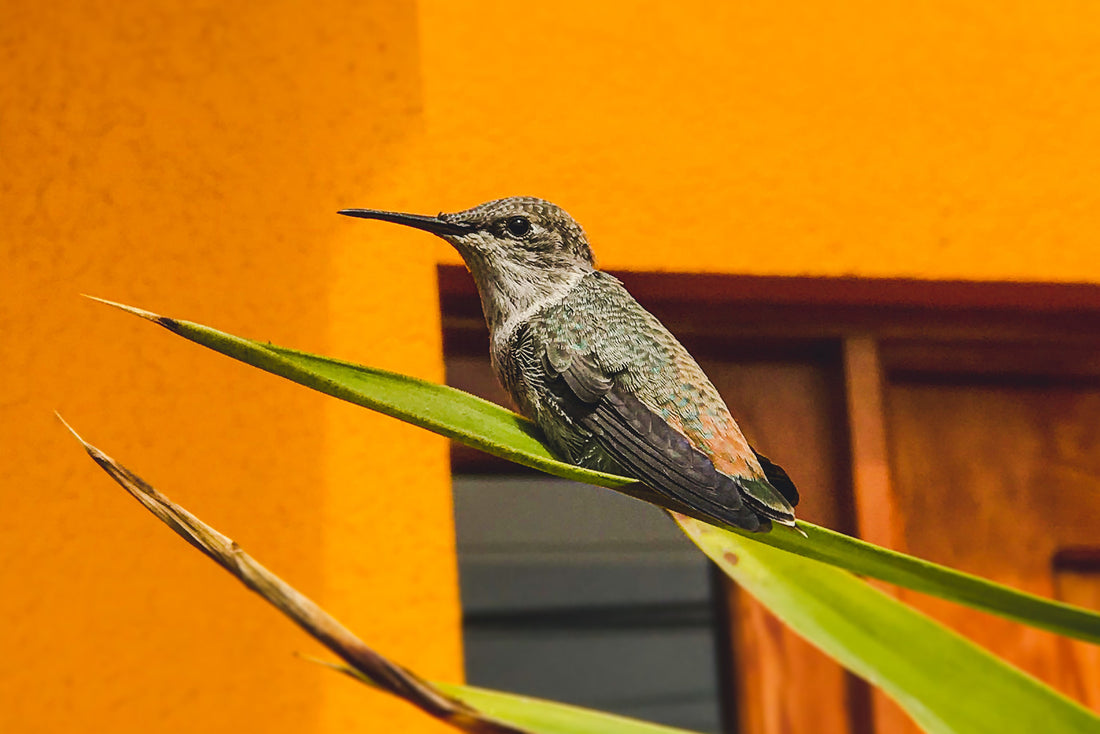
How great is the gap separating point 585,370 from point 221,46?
0.50 metres

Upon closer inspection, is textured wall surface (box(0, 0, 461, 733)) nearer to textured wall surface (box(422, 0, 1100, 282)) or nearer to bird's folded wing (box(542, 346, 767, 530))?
textured wall surface (box(422, 0, 1100, 282))

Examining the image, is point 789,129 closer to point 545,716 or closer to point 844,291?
point 844,291

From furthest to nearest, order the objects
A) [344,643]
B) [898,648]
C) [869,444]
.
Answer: [869,444], [898,648], [344,643]

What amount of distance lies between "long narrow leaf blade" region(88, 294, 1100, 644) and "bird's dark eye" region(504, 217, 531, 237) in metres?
0.19

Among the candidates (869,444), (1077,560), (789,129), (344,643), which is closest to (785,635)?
(869,444)

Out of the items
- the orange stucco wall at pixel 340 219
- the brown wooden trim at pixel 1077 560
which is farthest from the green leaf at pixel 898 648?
the brown wooden trim at pixel 1077 560

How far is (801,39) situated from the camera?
95 cm

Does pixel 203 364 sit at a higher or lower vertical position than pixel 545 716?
higher

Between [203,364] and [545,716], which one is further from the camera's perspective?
[203,364]

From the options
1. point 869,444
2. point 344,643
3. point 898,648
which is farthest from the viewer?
point 869,444

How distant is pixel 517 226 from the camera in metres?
0.62

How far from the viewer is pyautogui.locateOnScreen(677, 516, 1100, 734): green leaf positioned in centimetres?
41

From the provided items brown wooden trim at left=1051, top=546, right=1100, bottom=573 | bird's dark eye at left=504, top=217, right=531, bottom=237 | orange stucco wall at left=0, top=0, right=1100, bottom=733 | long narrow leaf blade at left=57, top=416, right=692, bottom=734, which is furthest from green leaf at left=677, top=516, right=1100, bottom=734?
brown wooden trim at left=1051, top=546, right=1100, bottom=573

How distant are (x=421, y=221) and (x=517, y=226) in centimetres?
6
